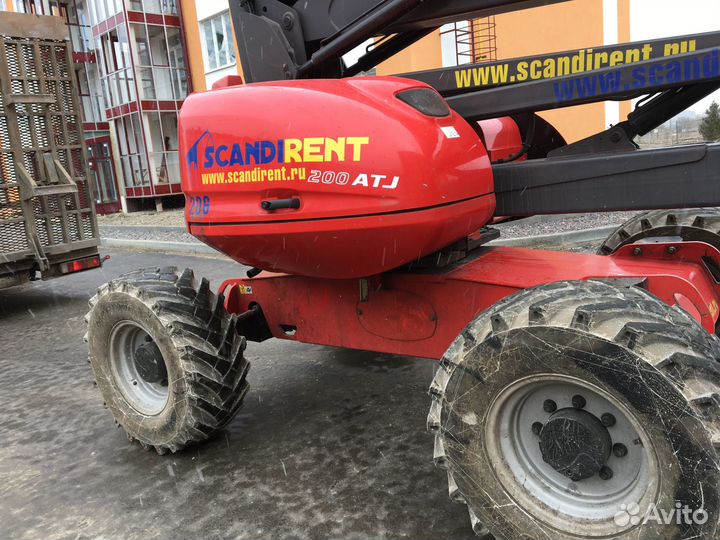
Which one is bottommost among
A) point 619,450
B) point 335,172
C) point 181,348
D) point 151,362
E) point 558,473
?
point 558,473

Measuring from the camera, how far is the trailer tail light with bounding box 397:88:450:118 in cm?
288

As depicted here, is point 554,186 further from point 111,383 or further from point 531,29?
point 531,29

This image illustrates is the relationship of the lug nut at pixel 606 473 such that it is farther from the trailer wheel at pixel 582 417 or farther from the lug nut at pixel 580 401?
the lug nut at pixel 580 401

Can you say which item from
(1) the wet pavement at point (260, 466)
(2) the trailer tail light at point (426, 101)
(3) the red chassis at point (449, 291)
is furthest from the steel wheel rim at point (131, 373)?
(2) the trailer tail light at point (426, 101)

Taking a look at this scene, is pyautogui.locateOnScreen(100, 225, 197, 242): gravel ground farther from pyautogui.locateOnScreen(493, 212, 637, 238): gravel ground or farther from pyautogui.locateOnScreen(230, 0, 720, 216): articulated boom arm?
pyautogui.locateOnScreen(230, 0, 720, 216): articulated boom arm

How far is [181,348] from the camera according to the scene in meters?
3.35

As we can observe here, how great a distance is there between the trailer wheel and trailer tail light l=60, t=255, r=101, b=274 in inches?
271

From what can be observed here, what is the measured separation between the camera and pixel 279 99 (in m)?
2.95

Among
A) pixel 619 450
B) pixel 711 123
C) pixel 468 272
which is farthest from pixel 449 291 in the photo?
pixel 711 123

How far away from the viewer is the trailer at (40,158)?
7.41 metres

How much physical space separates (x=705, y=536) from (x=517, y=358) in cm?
79

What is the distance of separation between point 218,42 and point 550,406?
77.2 feet

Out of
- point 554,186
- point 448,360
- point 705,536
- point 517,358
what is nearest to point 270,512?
point 448,360

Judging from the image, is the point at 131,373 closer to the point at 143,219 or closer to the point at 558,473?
the point at 558,473
